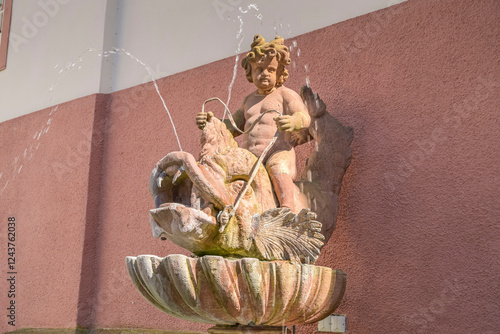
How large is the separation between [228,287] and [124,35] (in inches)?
111

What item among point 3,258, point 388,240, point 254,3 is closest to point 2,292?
point 3,258

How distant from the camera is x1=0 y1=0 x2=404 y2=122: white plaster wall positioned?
344cm

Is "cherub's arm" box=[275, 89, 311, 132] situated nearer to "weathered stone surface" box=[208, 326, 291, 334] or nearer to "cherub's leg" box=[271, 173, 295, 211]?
"cherub's leg" box=[271, 173, 295, 211]

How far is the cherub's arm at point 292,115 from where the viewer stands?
2.48 m

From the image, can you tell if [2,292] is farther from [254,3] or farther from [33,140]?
[254,3]

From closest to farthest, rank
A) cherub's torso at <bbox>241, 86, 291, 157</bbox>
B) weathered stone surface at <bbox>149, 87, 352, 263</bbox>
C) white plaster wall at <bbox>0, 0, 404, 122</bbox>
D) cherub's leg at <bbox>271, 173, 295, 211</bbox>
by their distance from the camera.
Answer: weathered stone surface at <bbox>149, 87, 352, 263</bbox> < cherub's leg at <bbox>271, 173, 295, 211</bbox> < cherub's torso at <bbox>241, 86, 291, 157</bbox> < white plaster wall at <bbox>0, 0, 404, 122</bbox>

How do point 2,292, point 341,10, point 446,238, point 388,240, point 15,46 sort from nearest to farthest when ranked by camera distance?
1. point 446,238
2. point 388,240
3. point 341,10
4. point 2,292
5. point 15,46

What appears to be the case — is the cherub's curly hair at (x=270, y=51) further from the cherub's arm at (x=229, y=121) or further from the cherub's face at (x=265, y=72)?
the cherub's arm at (x=229, y=121)

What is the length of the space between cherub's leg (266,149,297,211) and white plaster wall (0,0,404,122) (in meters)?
1.00

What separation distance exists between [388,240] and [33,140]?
307 centimetres

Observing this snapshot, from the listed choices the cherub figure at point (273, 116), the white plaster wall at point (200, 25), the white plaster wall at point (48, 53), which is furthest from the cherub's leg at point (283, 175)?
the white plaster wall at point (48, 53)

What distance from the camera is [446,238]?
8.34 feet

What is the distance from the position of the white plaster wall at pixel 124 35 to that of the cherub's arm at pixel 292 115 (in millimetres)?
739

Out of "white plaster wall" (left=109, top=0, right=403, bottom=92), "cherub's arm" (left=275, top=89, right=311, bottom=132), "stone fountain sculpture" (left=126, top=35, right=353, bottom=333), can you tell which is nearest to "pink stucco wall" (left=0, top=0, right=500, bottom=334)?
"white plaster wall" (left=109, top=0, right=403, bottom=92)
